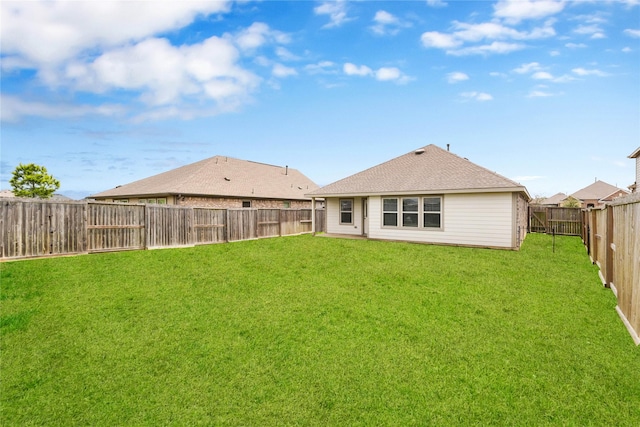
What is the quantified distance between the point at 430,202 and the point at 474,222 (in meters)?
2.23

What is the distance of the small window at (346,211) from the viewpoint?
19266mm

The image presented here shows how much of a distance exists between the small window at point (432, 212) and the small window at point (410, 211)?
45cm

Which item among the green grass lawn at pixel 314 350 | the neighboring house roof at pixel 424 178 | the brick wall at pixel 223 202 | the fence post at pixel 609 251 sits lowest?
the green grass lawn at pixel 314 350

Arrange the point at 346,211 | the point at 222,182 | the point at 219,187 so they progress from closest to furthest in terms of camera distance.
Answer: the point at 346,211 < the point at 219,187 < the point at 222,182

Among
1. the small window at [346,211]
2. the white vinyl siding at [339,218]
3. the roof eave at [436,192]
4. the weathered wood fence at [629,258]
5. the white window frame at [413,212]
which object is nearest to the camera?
the weathered wood fence at [629,258]

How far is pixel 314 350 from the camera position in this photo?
478 centimetres

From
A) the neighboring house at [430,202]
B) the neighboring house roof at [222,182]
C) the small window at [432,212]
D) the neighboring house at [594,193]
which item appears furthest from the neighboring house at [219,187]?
the neighboring house at [594,193]

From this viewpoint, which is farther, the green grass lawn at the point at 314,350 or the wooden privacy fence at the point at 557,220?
the wooden privacy fence at the point at 557,220

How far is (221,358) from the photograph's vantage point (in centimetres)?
466

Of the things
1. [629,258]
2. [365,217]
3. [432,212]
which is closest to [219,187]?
[365,217]

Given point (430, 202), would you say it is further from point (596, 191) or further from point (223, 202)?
point (596, 191)

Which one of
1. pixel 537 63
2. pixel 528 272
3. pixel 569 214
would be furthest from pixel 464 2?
pixel 569 214

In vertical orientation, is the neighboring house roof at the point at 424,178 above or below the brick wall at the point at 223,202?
above

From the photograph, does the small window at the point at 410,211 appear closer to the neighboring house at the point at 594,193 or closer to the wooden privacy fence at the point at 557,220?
the wooden privacy fence at the point at 557,220
